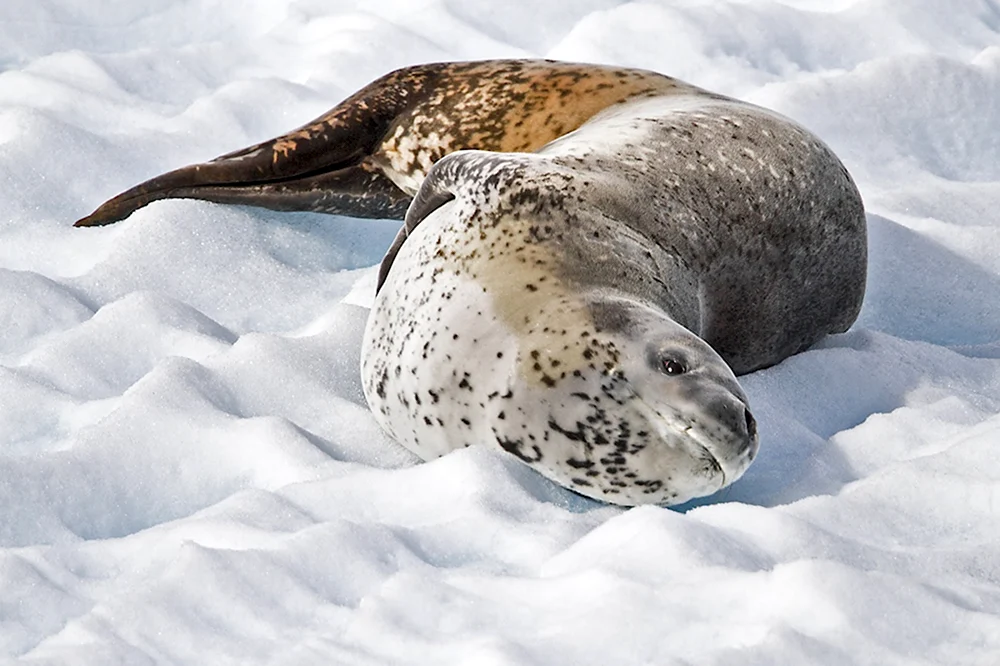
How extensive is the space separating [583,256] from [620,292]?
0.39ft

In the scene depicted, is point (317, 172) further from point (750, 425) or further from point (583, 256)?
point (750, 425)

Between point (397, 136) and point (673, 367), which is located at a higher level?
point (673, 367)

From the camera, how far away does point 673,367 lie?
2615 millimetres

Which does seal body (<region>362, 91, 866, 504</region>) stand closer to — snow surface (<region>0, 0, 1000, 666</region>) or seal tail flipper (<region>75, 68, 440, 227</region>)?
snow surface (<region>0, 0, 1000, 666</region>)

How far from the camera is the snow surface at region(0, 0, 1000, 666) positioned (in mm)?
2166

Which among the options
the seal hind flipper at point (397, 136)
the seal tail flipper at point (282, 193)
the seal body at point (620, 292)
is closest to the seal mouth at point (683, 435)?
the seal body at point (620, 292)

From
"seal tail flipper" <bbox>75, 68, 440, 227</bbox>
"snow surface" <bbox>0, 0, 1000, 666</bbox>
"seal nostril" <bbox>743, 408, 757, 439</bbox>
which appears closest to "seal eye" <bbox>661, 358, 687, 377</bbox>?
"seal nostril" <bbox>743, 408, 757, 439</bbox>

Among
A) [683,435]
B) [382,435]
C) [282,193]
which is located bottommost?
[282,193]

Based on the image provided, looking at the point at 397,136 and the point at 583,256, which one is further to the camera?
the point at 397,136

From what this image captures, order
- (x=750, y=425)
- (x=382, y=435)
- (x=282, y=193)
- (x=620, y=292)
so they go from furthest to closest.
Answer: (x=282, y=193) < (x=382, y=435) < (x=620, y=292) < (x=750, y=425)

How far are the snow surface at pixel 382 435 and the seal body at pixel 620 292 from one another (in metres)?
0.10

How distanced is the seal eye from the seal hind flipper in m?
1.52

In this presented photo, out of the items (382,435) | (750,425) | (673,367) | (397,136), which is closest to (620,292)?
(673,367)

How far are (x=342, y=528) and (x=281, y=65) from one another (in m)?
3.40
